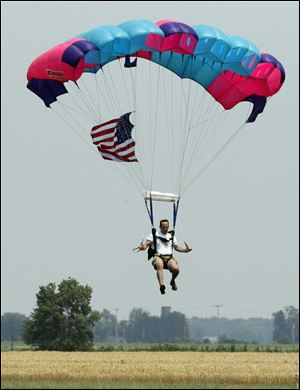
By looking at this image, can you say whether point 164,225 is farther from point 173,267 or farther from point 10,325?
point 10,325

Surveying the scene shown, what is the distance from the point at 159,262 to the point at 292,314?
164 m

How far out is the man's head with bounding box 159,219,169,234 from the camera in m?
24.8

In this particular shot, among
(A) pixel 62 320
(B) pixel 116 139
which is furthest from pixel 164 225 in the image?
(A) pixel 62 320

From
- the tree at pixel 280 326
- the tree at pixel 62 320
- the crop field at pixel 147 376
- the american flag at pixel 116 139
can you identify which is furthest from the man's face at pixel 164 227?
the tree at pixel 280 326

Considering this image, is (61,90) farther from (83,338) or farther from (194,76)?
(83,338)

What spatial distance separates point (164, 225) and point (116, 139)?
3370mm

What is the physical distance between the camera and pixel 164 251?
976 inches

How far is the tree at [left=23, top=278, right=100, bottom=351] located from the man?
36.3 metres

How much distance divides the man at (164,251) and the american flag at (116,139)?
2927 millimetres

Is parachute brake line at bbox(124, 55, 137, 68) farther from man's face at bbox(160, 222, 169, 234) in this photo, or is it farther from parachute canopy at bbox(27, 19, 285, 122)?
man's face at bbox(160, 222, 169, 234)

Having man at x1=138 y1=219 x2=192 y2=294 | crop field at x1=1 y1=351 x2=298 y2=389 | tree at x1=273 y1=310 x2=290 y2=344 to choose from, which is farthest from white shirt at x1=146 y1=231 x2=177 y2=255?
tree at x1=273 y1=310 x2=290 y2=344

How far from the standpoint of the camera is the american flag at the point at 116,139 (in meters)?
27.2

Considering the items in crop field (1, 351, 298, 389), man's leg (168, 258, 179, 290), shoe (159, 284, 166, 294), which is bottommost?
crop field (1, 351, 298, 389)

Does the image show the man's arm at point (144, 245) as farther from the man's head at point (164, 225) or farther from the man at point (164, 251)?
the man's head at point (164, 225)
